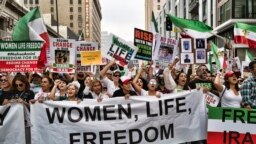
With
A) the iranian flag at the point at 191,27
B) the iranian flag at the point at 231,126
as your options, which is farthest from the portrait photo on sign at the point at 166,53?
the iranian flag at the point at 231,126

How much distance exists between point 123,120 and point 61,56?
15.0 ft

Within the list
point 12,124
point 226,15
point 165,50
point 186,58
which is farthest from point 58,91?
point 226,15

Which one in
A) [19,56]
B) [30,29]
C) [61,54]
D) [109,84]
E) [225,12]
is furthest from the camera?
[225,12]

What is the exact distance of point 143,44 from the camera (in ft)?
35.8

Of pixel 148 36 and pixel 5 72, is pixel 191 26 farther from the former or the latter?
pixel 5 72

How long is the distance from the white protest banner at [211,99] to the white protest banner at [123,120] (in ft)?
0.65

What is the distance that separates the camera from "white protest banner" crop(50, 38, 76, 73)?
11.6 m

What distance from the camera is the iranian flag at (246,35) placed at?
40.4ft

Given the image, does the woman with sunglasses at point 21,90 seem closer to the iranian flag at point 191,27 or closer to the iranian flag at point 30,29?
the iranian flag at point 30,29

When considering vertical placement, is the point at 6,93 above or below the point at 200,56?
below

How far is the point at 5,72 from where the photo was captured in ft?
31.4

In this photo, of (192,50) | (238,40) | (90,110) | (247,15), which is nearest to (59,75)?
(192,50)

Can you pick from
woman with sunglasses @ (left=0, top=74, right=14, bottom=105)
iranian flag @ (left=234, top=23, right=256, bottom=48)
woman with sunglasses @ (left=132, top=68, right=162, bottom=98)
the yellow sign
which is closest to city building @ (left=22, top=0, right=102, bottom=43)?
iranian flag @ (left=234, top=23, right=256, bottom=48)

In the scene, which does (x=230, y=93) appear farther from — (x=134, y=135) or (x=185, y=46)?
(x=185, y=46)
